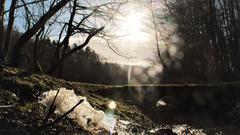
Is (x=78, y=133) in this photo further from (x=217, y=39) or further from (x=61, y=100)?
(x=217, y=39)

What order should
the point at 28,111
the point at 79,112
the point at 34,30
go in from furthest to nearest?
the point at 34,30 → the point at 79,112 → the point at 28,111

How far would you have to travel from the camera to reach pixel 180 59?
44.9 m

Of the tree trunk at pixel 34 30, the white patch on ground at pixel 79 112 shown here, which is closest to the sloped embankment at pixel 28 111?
the white patch on ground at pixel 79 112

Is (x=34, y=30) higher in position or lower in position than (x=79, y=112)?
higher

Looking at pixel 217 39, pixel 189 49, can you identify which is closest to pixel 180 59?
pixel 189 49

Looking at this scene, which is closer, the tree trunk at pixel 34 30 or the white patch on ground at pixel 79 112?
the white patch on ground at pixel 79 112

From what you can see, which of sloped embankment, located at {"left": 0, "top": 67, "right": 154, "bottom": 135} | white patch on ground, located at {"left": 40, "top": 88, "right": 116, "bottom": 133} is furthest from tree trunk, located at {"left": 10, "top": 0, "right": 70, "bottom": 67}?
white patch on ground, located at {"left": 40, "top": 88, "right": 116, "bottom": 133}

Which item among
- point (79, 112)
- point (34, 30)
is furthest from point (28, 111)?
point (34, 30)

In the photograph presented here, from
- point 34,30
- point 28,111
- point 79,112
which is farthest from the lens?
point 34,30

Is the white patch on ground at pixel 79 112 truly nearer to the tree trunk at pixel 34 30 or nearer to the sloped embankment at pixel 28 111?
the sloped embankment at pixel 28 111

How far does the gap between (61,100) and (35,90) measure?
4.27 ft

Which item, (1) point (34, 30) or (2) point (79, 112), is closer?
(2) point (79, 112)

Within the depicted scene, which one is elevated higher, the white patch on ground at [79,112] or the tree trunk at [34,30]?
the tree trunk at [34,30]

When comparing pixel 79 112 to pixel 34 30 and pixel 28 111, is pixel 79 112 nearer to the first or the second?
pixel 28 111
